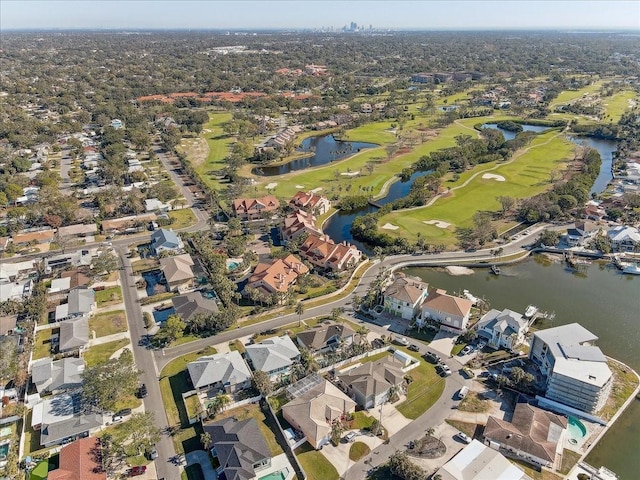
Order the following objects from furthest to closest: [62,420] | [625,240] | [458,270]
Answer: [625,240]
[458,270]
[62,420]

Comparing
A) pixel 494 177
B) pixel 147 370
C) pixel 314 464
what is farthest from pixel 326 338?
pixel 494 177

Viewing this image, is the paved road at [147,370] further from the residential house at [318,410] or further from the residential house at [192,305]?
the residential house at [318,410]

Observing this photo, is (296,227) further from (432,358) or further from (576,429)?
(576,429)

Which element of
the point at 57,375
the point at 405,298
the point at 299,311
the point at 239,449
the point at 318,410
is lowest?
the point at 57,375

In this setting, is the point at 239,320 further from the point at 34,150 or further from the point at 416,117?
the point at 416,117

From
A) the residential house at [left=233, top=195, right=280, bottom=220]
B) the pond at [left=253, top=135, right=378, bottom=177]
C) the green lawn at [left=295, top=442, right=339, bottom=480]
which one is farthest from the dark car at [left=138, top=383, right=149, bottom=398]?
the pond at [left=253, top=135, right=378, bottom=177]

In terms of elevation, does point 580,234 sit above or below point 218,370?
above

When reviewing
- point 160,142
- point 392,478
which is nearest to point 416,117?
point 160,142

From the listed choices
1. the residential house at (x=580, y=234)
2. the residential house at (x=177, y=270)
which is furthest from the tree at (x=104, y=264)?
the residential house at (x=580, y=234)
